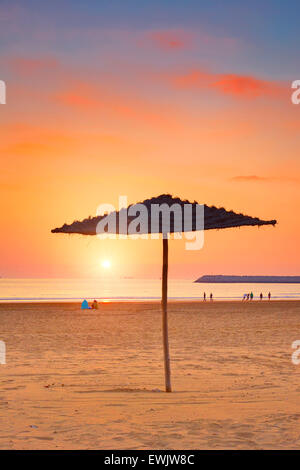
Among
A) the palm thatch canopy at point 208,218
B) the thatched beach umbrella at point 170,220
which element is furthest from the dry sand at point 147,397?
the palm thatch canopy at point 208,218

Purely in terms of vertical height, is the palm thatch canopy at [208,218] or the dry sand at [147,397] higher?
the palm thatch canopy at [208,218]

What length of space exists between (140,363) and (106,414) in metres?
5.83

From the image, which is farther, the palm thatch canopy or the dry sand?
the palm thatch canopy

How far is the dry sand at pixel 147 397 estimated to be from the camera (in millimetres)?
6945

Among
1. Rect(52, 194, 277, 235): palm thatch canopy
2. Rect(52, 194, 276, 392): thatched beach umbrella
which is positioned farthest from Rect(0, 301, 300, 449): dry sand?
Rect(52, 194, 277, 235): palm thatch canopy

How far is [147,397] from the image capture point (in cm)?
945

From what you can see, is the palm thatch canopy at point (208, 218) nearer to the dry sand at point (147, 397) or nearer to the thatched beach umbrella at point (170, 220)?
the thatched beach umbrella at point (170, 220)

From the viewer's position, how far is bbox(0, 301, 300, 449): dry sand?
22.8 ft

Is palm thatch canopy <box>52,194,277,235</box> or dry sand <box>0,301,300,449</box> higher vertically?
palm thatch canopy <box>52,194,277,235</box>

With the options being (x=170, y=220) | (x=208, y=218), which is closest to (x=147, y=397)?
(x=170, y=220)

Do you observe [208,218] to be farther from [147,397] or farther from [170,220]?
[147,397]

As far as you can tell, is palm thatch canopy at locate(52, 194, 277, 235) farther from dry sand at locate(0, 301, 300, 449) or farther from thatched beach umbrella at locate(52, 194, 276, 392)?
dry sand at locate(0, 301, 300, 449)

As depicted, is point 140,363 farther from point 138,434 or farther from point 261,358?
point 138,434

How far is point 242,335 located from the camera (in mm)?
21688
